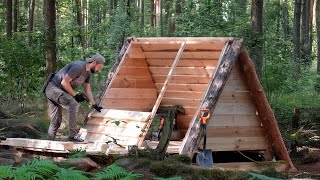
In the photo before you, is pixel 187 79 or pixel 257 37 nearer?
pixel 187 79

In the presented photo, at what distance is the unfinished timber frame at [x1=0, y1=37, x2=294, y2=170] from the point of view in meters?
8.14

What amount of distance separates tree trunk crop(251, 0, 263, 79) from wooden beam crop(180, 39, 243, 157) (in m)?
4.89

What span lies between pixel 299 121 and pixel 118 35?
819cm

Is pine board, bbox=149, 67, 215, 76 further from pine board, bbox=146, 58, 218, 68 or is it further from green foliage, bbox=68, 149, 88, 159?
green foliage, bbox=68, 149, 88, 159

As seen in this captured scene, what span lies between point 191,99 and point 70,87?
283cm

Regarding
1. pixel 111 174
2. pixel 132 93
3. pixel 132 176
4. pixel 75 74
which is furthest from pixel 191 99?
pixel 111 174

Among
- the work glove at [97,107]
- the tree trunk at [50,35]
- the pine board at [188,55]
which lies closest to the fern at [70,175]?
the work glove at [97,107]

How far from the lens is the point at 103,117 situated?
28.8 feet

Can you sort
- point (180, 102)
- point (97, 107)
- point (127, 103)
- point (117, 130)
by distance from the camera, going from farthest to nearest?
1. point (180, 102)
2. point (127, 103)
3. point (97, 107)
4. point (117, 130)

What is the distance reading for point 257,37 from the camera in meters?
13.2

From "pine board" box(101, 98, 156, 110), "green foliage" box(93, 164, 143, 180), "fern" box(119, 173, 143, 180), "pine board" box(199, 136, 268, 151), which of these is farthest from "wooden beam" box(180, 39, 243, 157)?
"green foliage" box(93, 164, 143, 180)

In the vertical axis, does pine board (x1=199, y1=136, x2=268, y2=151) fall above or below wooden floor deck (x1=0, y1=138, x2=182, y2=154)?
below

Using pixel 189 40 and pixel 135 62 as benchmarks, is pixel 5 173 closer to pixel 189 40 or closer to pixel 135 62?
pixel 189 40

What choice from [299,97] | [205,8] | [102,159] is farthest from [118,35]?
[102,159]
